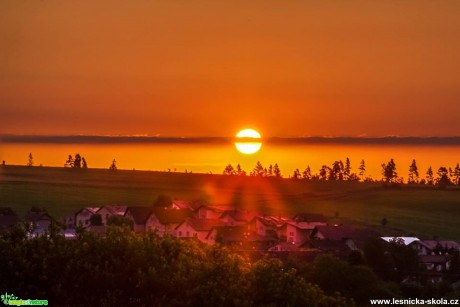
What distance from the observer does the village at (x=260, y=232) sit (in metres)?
29.4

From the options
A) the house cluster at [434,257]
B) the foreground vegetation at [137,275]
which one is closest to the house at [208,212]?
the house cluster at [434,257]

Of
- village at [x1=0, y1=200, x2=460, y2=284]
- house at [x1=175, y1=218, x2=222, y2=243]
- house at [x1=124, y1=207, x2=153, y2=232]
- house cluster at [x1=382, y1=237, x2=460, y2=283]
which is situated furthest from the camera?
house at [x1=124, y1=207, x2=153, y2=232]

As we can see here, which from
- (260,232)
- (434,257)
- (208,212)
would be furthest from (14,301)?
(208,212)

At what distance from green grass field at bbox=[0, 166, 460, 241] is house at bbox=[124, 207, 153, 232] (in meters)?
7.29

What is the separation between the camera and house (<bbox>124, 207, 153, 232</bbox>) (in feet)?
135

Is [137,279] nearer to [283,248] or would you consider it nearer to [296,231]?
[283,248]

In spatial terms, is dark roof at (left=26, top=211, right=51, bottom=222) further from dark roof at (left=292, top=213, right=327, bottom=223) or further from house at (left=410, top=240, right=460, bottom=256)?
house at (left=410, top=240, right=460, bottom=256)

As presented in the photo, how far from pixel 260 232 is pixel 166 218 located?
6.01 m

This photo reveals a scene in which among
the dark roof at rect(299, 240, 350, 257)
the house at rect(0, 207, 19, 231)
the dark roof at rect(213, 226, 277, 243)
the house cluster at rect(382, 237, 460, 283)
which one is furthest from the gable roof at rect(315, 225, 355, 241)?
the house at rect(0, 207, 19, 231)

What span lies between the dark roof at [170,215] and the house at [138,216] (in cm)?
64

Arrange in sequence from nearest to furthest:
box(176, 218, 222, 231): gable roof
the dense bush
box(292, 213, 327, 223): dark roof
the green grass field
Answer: the dense bush → box(176, 218, 222, 231): gable roof → box(292, 213, 327, 223): dark roof → the green grass field

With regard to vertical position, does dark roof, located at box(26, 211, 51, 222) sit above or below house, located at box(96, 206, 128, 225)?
below

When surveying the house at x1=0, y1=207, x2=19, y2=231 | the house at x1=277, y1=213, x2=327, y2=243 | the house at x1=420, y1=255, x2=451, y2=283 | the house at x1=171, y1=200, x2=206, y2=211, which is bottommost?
the house at x1=420, y1=255, x2=451, y2=283

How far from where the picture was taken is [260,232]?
39.9 meters
